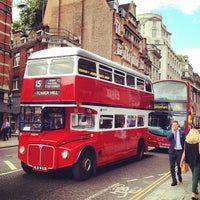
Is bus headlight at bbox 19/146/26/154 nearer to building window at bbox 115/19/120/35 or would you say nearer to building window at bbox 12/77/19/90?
building window at bbox 12/77/19/90

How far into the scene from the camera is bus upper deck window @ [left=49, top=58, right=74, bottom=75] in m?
10.3

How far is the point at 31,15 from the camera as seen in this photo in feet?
169

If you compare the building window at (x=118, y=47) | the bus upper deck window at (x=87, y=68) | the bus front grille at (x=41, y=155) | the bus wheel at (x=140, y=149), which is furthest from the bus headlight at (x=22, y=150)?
the building window at (x=118, y=47)

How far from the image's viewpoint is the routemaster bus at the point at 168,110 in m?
18.0

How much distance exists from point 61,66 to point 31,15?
44105 mm

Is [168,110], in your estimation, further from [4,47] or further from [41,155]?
[4,47]

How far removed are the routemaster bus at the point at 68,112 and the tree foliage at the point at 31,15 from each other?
136 ft

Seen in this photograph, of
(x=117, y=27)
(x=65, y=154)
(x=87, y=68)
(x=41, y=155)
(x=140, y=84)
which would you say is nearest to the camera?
(x=65, y=154)

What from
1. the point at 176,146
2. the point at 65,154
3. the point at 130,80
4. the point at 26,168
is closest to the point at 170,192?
the point at 176,146

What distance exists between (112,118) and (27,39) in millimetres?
28976

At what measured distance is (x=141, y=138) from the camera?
52.1ft

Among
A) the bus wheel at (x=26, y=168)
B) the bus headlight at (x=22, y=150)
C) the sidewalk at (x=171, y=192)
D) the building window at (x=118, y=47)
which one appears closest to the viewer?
the sidewalk at (x=171, y=192)

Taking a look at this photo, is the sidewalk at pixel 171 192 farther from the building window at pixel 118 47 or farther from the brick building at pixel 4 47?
the building window at pixel 118 47

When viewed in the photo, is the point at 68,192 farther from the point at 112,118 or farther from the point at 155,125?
the point at 155,125
